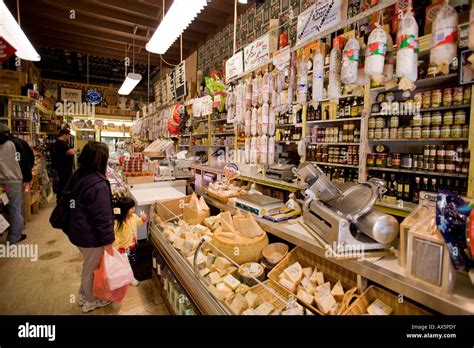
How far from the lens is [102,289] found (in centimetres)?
254

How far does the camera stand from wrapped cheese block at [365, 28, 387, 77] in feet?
5.34

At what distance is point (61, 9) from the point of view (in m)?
5.61

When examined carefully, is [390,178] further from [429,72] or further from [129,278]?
→ [129,278]

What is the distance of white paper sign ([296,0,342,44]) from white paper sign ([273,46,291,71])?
0.77ft

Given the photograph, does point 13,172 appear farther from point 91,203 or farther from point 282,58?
point 282,58

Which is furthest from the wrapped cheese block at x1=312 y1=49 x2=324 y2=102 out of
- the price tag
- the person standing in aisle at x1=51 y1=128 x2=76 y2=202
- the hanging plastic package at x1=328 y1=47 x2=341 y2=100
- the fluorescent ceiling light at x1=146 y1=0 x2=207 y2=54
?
the person standing in aisle at x1=51 y1=128 x2=76 y2=202

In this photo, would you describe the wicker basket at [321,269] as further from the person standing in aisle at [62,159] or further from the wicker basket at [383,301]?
the person standing in aisle at [62,159]

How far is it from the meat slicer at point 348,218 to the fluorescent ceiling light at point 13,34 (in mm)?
4061

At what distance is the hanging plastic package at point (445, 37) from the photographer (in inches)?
53.2

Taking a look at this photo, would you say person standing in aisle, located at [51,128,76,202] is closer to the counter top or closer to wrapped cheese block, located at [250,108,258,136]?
wrapped cheese block, located at [250,108,258,136]

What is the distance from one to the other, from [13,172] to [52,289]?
217cm

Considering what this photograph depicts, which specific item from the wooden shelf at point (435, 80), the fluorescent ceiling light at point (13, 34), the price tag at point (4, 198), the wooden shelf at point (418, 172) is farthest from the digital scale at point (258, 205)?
the price tag at point (4, 198)

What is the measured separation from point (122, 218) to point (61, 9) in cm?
545
